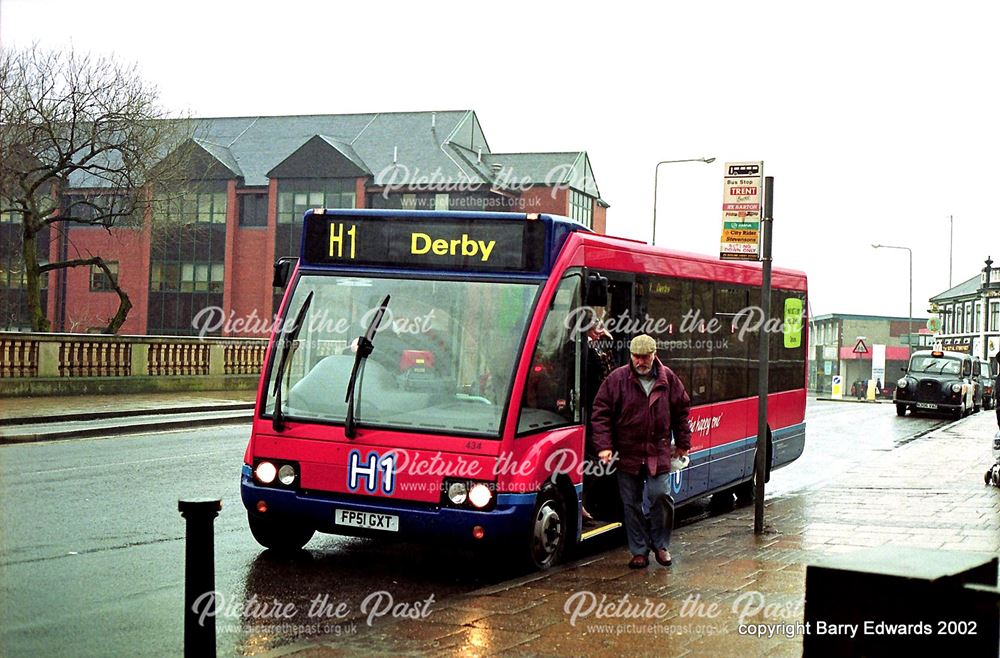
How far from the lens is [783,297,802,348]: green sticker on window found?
591 inches

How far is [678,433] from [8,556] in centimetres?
501

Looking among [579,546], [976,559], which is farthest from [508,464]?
[976,559]

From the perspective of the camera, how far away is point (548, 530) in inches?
360

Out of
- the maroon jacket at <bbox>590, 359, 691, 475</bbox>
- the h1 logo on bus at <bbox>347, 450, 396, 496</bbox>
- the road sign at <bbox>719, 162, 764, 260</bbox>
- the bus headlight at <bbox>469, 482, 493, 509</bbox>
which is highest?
the road sign at <bbox>719, 162, 764, 260</bbox>

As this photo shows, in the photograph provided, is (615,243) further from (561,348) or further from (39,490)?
(39,490)

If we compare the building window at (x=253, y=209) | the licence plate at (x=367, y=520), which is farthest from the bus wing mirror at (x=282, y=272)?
the building window at (x=253, y=209)

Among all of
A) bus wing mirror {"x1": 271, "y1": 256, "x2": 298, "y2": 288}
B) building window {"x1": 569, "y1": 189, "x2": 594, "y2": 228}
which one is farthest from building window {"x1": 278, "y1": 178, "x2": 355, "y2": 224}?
bus wing mirror {"x1": 271, "y1": 256, "x2": 298, "y2": 288}

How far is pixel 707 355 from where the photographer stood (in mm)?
12273

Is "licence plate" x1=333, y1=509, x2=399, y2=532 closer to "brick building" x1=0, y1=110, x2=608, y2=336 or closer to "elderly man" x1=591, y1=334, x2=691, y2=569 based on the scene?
"elderly man" x1=591, y1=334, x2=691, y2=569

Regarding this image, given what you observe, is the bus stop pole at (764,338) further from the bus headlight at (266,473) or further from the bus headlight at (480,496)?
the bus headlight at (266,473)

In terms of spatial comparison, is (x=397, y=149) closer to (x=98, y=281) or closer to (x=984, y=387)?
(x=98, y=281)

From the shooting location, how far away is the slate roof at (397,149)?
71812 millimetres

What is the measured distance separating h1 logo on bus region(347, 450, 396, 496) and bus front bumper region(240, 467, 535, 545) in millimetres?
86

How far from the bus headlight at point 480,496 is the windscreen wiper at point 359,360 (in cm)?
99
